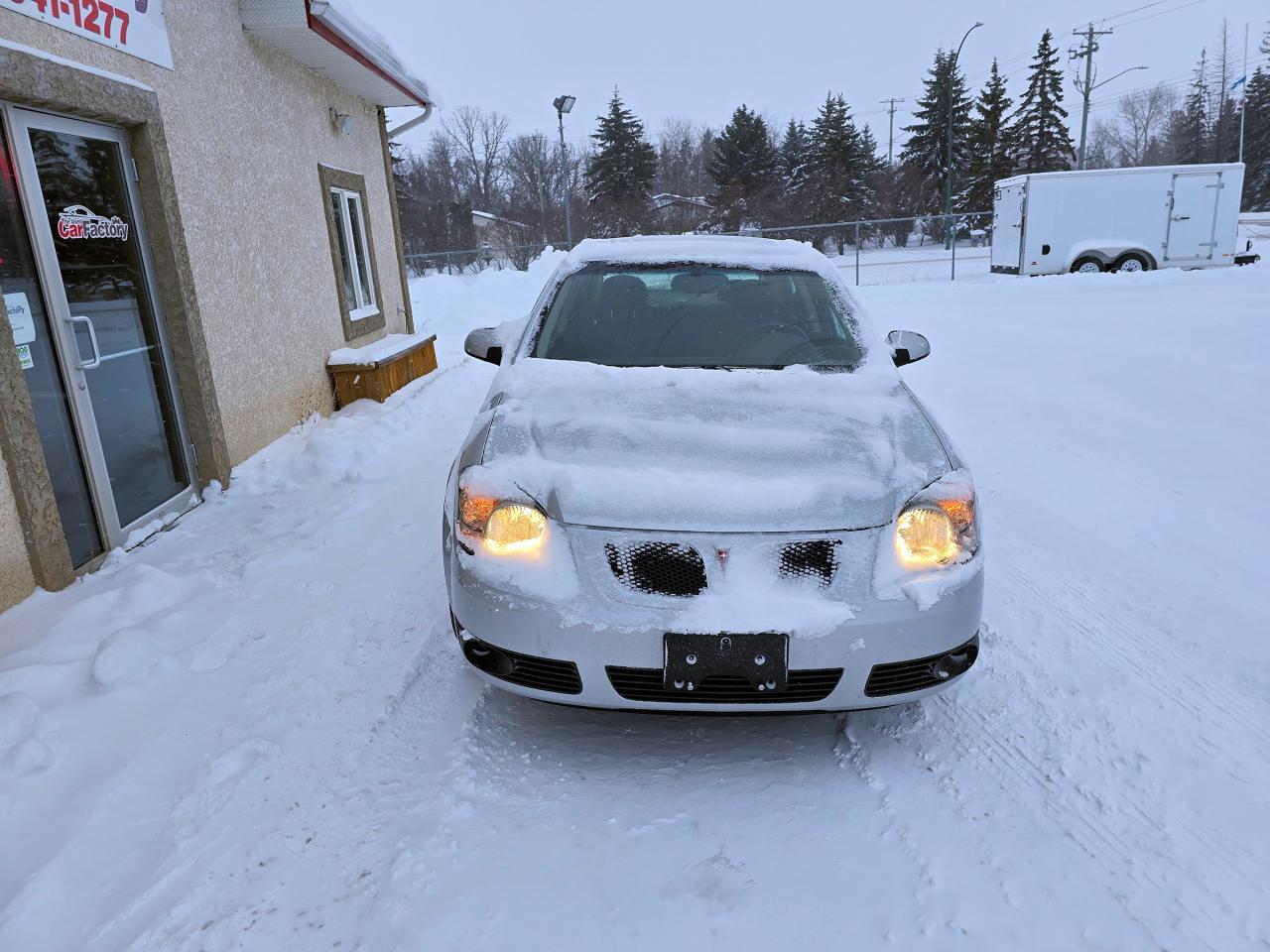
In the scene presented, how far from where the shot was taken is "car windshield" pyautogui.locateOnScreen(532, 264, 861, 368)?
3.48 m

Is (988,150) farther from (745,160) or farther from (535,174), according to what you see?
(535,174)

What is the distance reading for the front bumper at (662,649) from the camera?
2336mm

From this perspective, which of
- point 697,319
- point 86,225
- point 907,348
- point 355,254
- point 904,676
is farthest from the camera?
point 355,254

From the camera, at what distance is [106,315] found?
466cm

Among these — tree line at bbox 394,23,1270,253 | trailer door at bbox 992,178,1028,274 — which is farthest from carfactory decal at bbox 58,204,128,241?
tree line at bbox 394,23,1270,253

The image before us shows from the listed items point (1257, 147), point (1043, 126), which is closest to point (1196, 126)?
point (1257, 147)

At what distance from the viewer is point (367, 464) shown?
245 inches

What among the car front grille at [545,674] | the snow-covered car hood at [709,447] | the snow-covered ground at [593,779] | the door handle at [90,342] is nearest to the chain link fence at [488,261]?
the door handle at [90,342]

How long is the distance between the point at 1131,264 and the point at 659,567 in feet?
69.2

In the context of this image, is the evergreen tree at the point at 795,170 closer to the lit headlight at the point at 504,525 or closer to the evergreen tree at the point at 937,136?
the evergreen tree at the point at 937,136

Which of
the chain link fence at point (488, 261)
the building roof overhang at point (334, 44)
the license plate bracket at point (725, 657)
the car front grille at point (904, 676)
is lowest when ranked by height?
the car front grille at point (904, 676)

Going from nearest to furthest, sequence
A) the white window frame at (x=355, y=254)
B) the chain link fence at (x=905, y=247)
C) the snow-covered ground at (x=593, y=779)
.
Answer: the snow-covered ground at (x=593, y=779)
the white window frame at (x=355, y=254)
the chain link fence at (x=905, y=247)

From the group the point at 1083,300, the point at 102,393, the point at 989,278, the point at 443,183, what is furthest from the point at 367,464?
the point at 443,183

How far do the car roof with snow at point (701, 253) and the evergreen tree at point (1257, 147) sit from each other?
60054 millimetres
